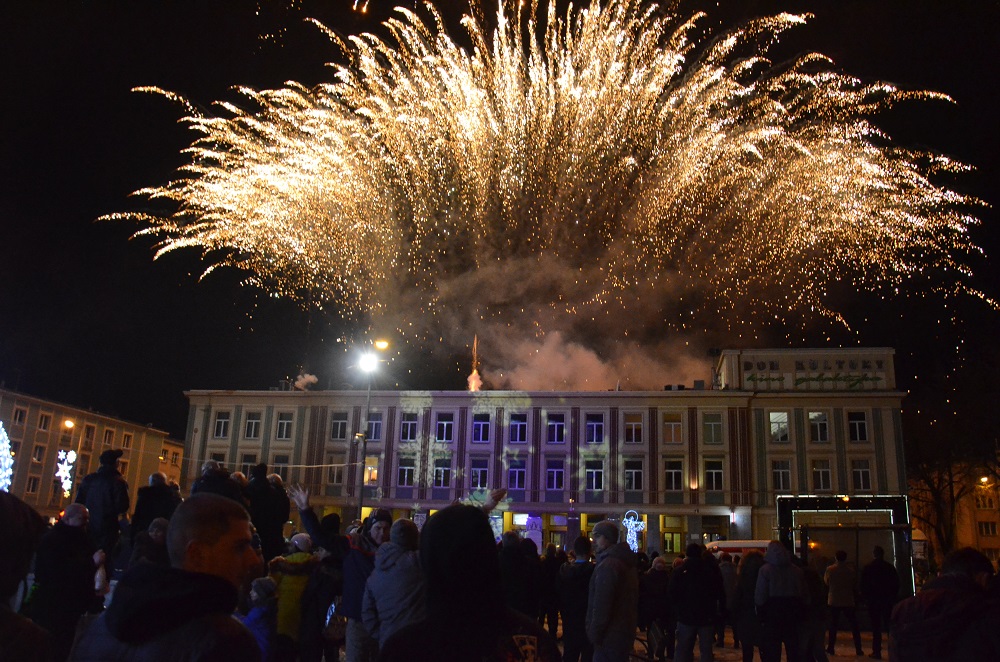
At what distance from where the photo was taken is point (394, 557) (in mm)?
5703

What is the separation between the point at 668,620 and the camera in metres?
13.2

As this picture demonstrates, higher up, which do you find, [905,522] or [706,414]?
[706,414]

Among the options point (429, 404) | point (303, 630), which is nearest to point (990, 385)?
point (429, 404)

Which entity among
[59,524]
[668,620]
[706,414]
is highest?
[706,414]

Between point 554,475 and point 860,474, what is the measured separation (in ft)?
49.1

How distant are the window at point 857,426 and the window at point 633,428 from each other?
1016cm

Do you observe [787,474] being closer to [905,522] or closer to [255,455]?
[905,522]

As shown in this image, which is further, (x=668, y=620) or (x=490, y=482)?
(x=490, y=482)

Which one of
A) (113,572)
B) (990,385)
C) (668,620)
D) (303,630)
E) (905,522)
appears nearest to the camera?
(303,630)

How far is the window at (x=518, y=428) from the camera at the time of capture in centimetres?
4322

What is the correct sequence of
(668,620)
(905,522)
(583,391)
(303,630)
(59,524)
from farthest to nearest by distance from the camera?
(583,391) < (905,522) < (668,620) < (303,630) < (59,524)

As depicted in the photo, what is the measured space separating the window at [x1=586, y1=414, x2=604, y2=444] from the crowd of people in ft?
90.5

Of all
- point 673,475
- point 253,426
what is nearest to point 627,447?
point 673,475

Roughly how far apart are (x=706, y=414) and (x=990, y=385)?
1251 cm
